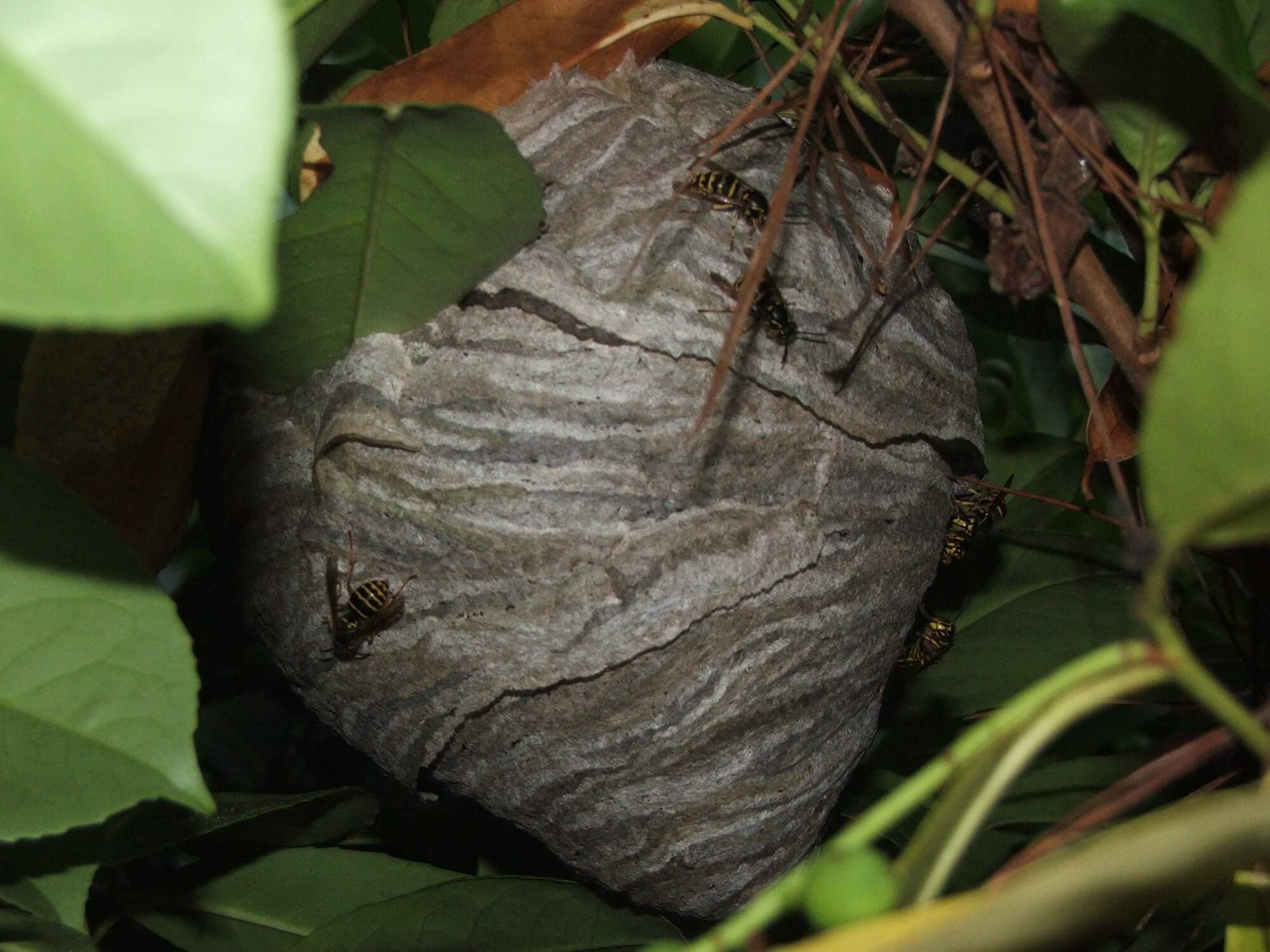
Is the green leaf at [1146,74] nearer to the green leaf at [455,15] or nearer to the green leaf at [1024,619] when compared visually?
the green leaf at [455,15]

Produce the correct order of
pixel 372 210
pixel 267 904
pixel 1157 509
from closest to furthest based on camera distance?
pixel 1157 509, pixel 372 210, pixel 267 904

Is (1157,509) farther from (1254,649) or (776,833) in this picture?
(776,833)

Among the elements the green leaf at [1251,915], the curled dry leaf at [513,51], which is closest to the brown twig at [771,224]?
the curled dry leaf at [513,51]

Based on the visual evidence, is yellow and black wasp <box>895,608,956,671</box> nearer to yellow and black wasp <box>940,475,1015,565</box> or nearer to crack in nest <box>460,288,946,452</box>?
yellow and black wasp <box>940,475,1015,565</box>

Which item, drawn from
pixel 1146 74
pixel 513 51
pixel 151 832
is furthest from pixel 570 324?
pixel 151 832

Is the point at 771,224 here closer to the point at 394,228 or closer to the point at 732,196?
the point at 732,196

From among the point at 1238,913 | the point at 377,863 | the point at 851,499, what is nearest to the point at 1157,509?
the point at 1238,913
